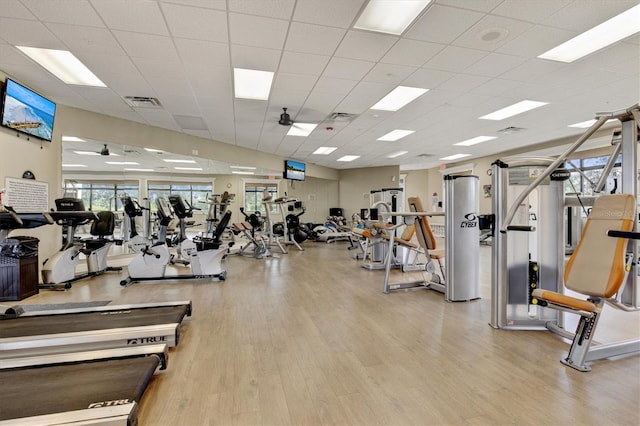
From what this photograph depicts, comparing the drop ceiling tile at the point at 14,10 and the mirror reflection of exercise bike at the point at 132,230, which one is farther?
the mirror reflection of exercise bike at the point at 132,230

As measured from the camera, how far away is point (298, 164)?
10625 mm

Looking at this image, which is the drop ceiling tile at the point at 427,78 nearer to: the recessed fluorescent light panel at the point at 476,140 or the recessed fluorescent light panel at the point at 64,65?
the recessed fluorescent light panel at the point at 476,140

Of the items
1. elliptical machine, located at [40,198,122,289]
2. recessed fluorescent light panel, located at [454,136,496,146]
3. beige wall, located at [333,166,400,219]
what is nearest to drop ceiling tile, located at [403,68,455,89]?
recessed fluorescent light panel, located at [454,136,496,146]

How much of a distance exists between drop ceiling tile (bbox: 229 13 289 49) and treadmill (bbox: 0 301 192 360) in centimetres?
278

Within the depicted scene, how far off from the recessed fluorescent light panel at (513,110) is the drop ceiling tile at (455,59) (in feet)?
7.20

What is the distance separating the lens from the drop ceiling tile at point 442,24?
2660 millimetres

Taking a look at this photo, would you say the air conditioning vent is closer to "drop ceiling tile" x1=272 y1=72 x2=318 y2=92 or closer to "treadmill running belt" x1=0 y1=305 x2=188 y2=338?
"drop ceiling tile" x1=272 y1=72 x2=318 y2=92

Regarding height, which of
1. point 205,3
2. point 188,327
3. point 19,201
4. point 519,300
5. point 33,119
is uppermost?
point 205,3

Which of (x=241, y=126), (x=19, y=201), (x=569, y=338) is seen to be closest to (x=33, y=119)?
(x=19, y=201)

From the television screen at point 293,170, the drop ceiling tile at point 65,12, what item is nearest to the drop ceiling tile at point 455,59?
the drop ceiling tile at point 65,12

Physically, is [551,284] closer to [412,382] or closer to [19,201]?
[412,382]

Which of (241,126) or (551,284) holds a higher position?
(241,126)

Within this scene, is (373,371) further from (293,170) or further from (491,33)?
(293,170)

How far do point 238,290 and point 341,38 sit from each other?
10.9 ft
